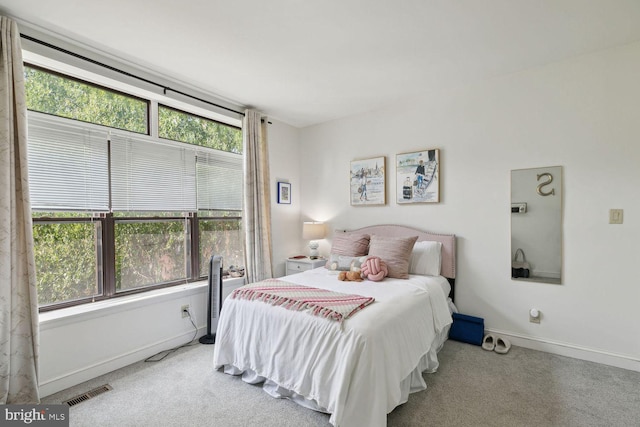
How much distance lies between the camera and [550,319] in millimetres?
2691

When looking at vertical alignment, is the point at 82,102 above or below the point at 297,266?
above

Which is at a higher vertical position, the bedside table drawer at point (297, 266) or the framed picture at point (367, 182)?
the framed picture at point (367, 182)

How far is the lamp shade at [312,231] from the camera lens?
3.96m

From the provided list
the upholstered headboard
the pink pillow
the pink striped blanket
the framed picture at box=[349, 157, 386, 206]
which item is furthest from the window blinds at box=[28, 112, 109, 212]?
the upholstered headboard

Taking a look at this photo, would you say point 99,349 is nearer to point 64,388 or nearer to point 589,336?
point 64,388

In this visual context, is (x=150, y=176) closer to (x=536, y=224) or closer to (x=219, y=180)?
(x=219, y=180)

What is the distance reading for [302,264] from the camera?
152 inches

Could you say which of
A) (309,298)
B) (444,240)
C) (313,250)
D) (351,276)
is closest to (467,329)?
(444,240)

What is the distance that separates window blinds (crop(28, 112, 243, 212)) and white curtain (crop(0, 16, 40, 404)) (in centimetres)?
24

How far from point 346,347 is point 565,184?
8.17 feet

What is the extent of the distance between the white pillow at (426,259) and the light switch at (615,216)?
1.37 meters

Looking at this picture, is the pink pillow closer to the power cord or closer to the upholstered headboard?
the upholstered headboard

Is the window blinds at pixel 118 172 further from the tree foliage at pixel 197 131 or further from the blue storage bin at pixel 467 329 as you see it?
the blue storage bin at pixel 467 329

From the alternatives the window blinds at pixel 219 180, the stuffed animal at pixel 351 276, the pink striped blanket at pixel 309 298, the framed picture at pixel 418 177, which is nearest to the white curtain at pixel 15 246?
the pink striped blanket at pixel 309 298
